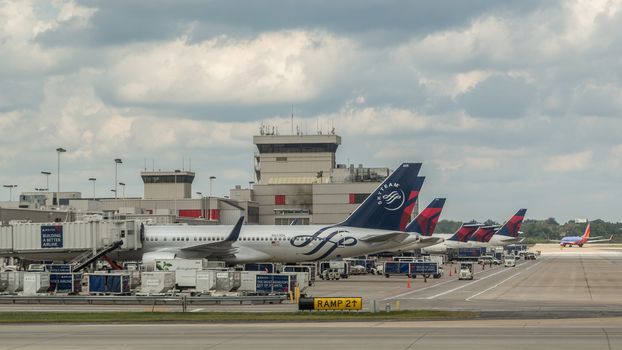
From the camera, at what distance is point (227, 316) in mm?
49062

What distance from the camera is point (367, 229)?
282 ft

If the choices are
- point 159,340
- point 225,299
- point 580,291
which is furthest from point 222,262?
point 159,340

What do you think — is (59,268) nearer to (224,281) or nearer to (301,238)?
(224,281)

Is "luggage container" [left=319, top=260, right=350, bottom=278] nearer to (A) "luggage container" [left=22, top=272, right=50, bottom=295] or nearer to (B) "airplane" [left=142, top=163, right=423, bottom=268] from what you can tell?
(B) "airplane" [left=142, top=163, right=423, bottom=268]

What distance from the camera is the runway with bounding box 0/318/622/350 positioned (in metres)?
36.1

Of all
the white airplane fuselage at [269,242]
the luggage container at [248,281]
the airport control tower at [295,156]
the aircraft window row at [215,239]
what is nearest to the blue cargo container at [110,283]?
the luggage container at [248,281]

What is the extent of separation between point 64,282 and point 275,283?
15216mm

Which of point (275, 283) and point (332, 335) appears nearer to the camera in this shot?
point (332, 335)

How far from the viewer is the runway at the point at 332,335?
36.1 metres

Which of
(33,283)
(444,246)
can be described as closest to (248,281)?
(33,283)

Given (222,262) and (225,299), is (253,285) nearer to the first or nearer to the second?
(225,299)

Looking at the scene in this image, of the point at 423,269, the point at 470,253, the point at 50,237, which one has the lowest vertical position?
the point at 470,253

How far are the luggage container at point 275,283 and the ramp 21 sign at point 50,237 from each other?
80.6 feet

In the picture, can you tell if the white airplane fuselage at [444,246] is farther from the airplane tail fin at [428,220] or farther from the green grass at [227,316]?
Result: the green grass at [227,316]
